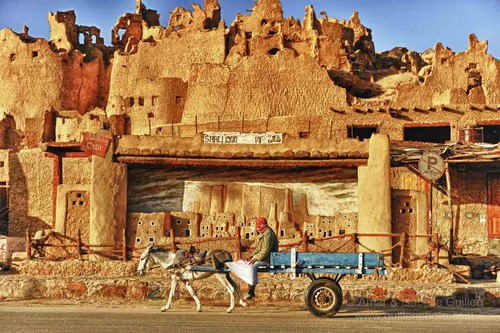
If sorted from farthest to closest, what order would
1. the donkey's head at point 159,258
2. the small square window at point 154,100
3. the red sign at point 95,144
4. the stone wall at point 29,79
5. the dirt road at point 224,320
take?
the stone wall at point 29,79 → the small square window at point 154,100 → the red sign at point 95,144 → the donkey's head at point 159,258 → the dirt road at point 224,320

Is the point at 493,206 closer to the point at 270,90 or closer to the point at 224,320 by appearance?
A: the point at 270,90

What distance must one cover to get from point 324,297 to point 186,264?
2516 millimetres

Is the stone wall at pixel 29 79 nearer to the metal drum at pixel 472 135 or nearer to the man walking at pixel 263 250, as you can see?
the metal drum at pixel 472 135

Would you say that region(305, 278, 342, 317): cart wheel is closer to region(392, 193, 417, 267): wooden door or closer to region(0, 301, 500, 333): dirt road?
region(0, 301, 500, 333): dirt road

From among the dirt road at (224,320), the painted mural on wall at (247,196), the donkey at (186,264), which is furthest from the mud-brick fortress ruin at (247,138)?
the donkey at (186,264)

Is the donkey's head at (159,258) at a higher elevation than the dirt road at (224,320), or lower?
higher

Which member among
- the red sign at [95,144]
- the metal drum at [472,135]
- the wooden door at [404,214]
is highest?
the metal drum at [472,135]

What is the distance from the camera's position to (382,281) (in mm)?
16250

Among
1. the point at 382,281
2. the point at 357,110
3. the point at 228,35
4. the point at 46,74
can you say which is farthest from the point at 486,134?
the point at 46,74

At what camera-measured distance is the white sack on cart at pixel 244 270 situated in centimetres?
1254

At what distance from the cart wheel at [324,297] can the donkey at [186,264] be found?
4.30 ft

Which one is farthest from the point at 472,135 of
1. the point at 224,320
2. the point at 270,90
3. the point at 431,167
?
the point at 224,320

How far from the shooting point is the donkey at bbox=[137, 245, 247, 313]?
42.6 ft

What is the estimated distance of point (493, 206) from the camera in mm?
24438
